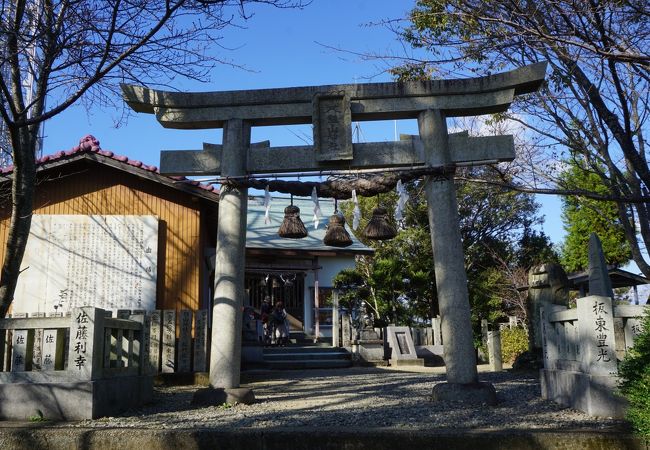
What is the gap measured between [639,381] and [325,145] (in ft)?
17.4

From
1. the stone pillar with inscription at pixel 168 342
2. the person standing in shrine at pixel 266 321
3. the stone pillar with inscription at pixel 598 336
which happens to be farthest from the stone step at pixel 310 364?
the stone pillar with inscription at pixel 598 336

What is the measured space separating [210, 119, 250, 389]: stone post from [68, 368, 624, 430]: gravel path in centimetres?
71

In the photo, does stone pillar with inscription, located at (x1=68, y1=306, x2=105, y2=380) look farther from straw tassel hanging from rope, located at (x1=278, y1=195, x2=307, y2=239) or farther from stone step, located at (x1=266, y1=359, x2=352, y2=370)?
stone step, located at (x1=266, y1=359, x2=352, y2=370)

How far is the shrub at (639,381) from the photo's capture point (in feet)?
17.7

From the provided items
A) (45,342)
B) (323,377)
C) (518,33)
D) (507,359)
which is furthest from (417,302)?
(45,342)

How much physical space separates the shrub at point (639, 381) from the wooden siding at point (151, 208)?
1016cm

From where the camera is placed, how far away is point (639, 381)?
5.60 meters

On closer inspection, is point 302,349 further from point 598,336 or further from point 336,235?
point 598,336

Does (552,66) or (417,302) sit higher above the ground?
(552,66)

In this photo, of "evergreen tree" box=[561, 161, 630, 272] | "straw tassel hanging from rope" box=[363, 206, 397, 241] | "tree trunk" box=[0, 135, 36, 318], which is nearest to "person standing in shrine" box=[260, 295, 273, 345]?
"straw tassel hanging from rope" box=[363, 206, 397, 241]

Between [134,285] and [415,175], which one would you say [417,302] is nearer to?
[134,285]

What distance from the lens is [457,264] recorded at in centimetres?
834

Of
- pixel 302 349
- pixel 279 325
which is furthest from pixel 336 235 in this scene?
pixel 279 325

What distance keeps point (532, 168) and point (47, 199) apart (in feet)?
37.8
